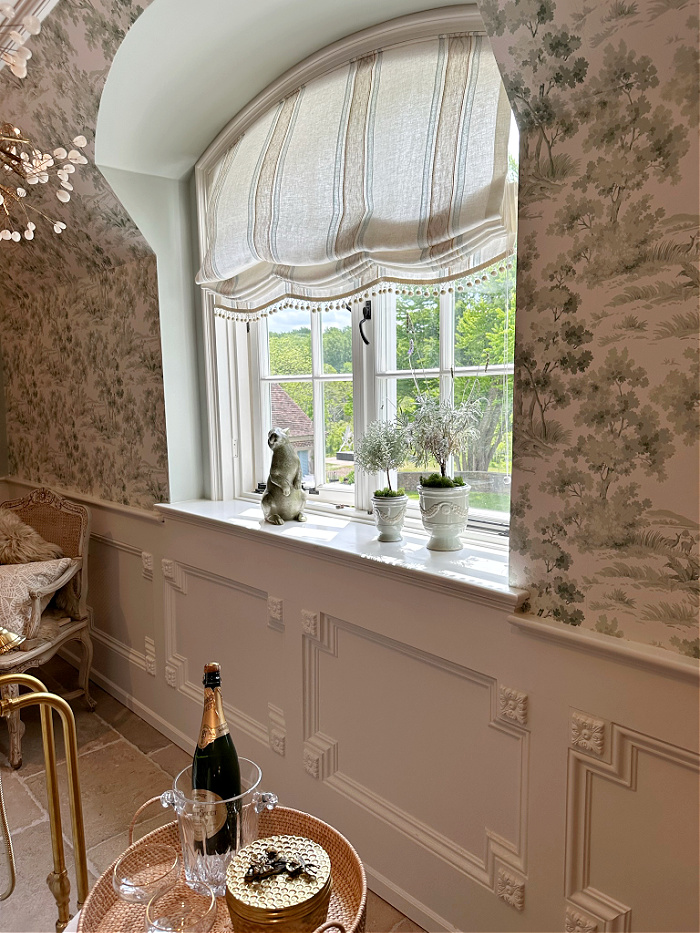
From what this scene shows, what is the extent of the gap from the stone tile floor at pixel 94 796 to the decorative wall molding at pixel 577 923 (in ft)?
1.84

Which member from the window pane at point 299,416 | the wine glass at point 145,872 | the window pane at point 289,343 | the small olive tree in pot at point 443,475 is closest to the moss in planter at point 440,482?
the small olive tree in pot at point 443,475

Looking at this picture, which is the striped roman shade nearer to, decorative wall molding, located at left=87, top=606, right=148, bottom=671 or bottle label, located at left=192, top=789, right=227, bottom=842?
bottle label, located at left=192, top=789, right=227, bottom=842

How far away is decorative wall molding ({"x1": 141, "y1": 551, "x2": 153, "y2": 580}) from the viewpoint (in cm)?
297

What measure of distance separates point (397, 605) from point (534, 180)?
1144 mm

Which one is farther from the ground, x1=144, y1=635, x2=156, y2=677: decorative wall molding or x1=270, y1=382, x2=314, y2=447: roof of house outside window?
x1=270, y1=382, x2=314, y2=447: roof of house outside window

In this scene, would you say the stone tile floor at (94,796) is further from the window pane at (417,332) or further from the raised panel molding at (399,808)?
the window pane at (417,332)

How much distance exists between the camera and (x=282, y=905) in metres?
0.96

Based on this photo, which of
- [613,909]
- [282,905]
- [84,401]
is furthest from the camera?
[84,401]

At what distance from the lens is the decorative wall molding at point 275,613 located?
7.46 feet

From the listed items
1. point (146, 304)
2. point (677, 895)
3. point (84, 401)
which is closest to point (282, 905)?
point (677, 895)

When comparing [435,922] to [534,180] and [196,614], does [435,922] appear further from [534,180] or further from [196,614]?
[534,180]

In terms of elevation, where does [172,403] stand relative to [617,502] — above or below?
above

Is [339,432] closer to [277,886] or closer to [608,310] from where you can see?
[608,310]

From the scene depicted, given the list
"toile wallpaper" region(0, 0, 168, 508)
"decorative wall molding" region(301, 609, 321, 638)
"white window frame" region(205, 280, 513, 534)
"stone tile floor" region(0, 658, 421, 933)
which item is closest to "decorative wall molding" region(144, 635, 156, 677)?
"stone tile floor" region(0, 658, 421, 933)
